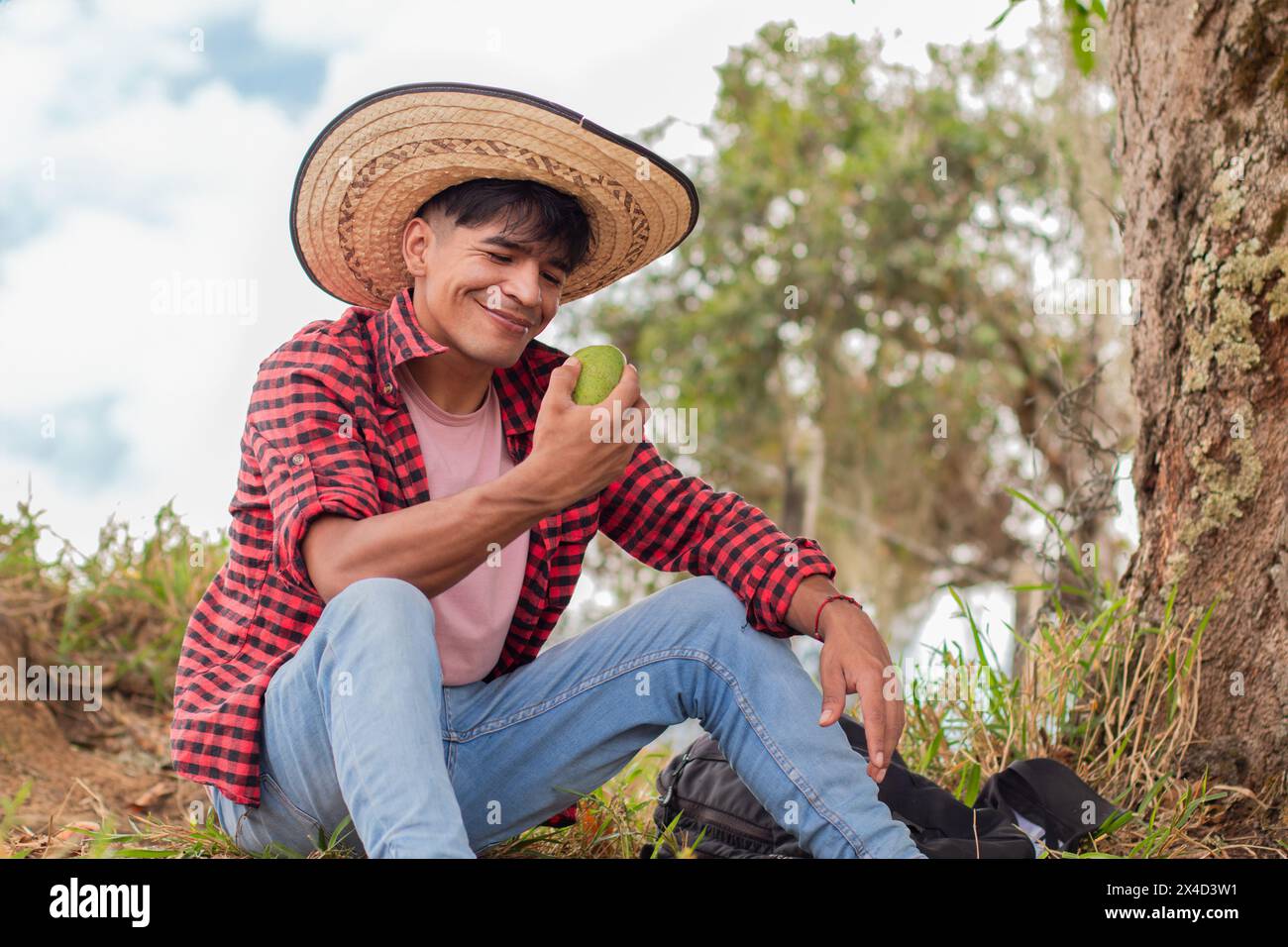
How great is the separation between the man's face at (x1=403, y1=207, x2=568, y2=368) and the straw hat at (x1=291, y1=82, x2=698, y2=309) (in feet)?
0.46

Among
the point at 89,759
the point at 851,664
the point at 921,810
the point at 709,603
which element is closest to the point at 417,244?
the point at 709,603

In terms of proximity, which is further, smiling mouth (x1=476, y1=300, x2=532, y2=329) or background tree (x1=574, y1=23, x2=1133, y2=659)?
background tree (x1=574, y1=23, x2=1133, y2=659)

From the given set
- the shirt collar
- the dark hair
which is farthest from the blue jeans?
the dark hair

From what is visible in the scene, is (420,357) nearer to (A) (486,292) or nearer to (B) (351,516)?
(A) (486,292)

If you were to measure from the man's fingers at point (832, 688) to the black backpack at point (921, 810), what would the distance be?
12.6 inches

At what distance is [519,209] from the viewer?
242 centimetres

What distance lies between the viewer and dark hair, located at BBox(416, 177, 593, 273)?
2.41 meters

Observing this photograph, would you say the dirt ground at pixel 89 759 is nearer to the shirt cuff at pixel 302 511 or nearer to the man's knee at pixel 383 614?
the shirt cuff at pixel 302 511

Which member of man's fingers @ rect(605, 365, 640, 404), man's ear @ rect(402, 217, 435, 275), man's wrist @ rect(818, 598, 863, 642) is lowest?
man's wrist @ rect(818, 598, 863, 642)

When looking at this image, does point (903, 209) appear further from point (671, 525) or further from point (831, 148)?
point (671, 525)

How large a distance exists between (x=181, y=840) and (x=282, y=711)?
2.53 ft

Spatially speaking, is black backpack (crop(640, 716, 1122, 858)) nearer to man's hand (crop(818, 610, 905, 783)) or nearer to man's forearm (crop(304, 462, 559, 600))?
man's hand (crop(818, 610, 905, 783))

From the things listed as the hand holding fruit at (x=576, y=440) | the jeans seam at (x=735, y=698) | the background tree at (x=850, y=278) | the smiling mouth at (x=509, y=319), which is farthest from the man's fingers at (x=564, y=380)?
the background tree at (x=850, y=278)

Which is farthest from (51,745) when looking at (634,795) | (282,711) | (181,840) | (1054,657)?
(1054,657)
